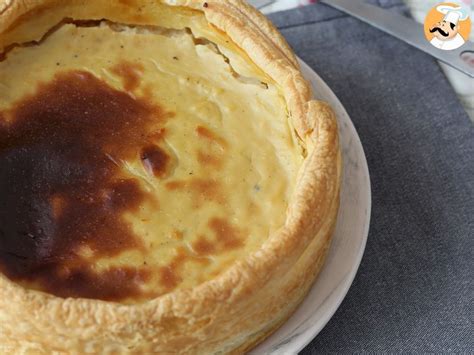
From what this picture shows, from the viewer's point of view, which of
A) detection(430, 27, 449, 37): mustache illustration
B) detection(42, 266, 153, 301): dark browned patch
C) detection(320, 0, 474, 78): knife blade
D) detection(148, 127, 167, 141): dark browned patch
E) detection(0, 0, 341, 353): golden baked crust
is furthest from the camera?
detection(430, 27, 449, 37): mustache illustration

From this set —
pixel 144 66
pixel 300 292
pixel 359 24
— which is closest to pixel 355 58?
pixel 359 24

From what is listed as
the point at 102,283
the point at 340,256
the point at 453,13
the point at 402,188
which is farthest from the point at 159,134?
the point at 453,13

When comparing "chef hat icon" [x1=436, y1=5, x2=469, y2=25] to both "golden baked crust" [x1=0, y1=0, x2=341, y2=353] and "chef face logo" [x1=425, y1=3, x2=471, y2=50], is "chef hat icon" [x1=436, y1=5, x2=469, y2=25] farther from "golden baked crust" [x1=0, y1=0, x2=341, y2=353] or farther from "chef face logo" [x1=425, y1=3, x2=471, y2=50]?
"golden baked crust" [x1=0, y1=0, x2=341, y2=353]

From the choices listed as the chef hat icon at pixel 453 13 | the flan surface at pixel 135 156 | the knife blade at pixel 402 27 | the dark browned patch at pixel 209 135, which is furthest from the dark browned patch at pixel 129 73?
the chef hat icon at pixel 453 13

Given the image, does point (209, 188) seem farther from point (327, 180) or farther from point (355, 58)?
point (355, 58)

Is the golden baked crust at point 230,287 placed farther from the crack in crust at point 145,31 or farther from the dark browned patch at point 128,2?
the dark browned patch at point 128,2

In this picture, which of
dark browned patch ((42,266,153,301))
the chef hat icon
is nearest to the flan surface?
dark browned patch ((42,266,153,301))
